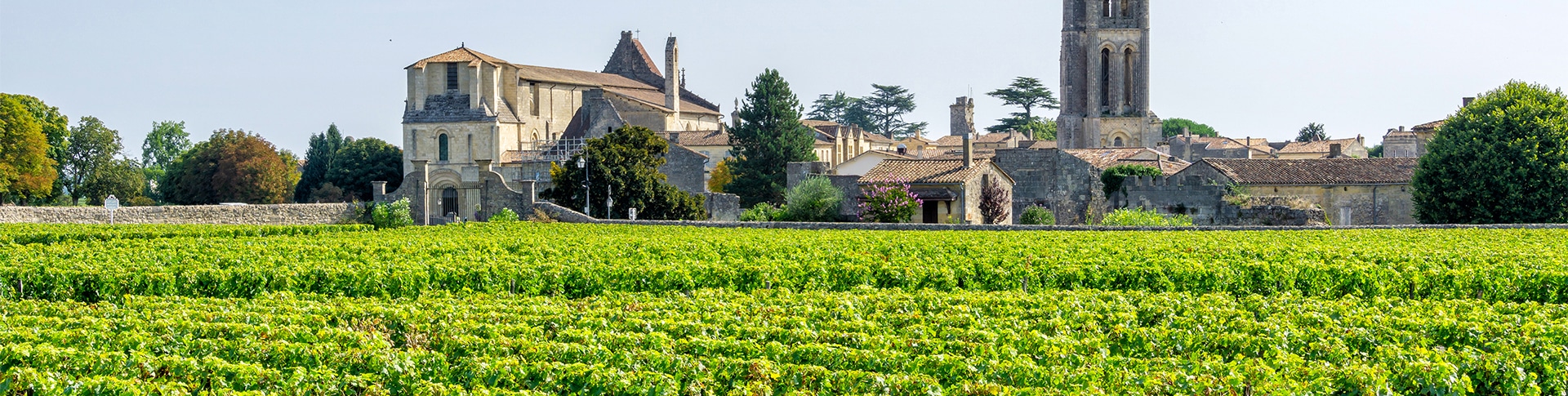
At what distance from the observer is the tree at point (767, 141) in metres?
60.9

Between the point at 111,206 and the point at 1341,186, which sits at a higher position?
the point at 1341,186

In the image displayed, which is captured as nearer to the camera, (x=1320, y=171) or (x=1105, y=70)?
(x=1320, y=171)

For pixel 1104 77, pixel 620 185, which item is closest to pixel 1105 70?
pixel 1104 77

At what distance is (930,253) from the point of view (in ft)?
66.0

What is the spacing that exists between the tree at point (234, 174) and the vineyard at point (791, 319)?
50515mm

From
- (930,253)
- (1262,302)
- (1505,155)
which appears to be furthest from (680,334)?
(1505,155)

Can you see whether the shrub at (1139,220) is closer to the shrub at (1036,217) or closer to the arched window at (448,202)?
the shrub at (1036,217)

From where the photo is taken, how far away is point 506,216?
117ft

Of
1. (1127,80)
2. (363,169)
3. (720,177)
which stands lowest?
(720,177)

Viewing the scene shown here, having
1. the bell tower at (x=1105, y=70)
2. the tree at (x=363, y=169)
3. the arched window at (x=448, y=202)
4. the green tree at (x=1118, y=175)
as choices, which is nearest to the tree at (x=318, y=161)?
the tree at (x=363, y=169)

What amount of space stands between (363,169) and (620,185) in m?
40.0

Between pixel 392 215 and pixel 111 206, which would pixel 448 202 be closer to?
pixel 392 215

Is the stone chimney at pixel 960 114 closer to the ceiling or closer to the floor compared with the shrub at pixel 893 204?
closer to the ceiling

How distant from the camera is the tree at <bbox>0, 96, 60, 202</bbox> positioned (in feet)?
178
